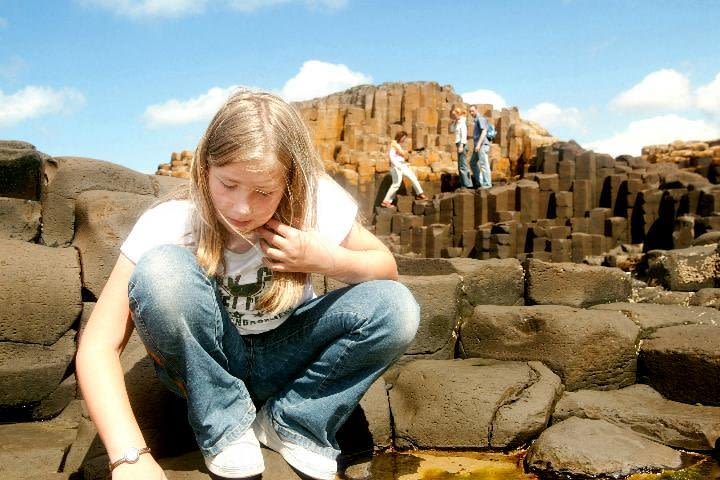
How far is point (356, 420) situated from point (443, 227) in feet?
44.8

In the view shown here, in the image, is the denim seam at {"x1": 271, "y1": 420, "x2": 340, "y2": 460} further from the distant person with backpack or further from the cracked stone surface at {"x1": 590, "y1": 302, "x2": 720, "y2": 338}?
the distant person with backpack

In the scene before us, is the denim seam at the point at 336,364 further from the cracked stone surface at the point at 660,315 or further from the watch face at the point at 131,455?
the cracked stone surface at the point at 660,315

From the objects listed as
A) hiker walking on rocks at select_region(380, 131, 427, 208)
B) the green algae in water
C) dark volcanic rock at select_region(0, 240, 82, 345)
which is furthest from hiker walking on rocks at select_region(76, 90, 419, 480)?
hiker walking on rocks at select_region(380, 131, 427, 208)

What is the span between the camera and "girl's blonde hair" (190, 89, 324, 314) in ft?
6.77

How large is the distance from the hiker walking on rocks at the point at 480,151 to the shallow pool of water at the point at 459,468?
48.4 feet

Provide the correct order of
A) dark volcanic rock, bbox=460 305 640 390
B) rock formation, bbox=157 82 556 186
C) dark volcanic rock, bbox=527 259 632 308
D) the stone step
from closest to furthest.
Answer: the stone step → dark volcanic rock, bbox=460 305 640 390 → dark volcanic rock, bbox=527 259 632 308 → rock formation, bbox=157 82 556 186

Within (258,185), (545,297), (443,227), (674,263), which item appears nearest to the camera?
(258,185)

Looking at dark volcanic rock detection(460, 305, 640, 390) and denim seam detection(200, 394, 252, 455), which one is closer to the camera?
denim seam detection(200, 394, 252, 455)

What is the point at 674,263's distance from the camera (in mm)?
8391

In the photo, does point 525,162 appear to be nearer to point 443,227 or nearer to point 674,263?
point 443,227

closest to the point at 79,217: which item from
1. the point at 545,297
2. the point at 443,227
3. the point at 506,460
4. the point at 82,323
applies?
the point at 82,323

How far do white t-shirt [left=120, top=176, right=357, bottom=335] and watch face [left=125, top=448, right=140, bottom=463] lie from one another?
1.88 feet

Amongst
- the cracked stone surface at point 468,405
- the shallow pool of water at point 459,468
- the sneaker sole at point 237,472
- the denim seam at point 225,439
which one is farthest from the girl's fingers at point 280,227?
the cracked stone surface at point 468,405

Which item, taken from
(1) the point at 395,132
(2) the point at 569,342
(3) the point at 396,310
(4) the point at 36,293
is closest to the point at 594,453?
(2) the point at 569,342
